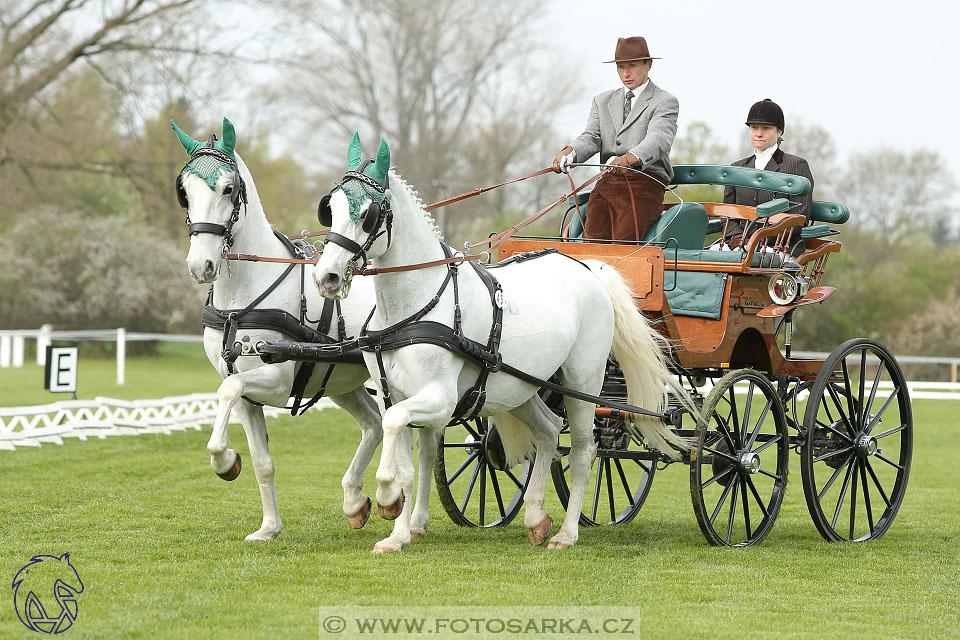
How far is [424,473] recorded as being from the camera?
6258mm

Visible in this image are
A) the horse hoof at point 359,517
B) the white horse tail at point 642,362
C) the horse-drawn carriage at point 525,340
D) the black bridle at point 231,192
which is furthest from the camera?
the white horse tail at point 642,362

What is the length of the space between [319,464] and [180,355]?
2044cm

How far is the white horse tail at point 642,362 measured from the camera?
6.16 metres

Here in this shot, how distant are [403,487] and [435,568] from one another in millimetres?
425

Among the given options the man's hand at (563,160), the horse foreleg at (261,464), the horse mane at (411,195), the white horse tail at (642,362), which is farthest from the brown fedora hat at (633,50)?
the horse foreleg at (261,464)

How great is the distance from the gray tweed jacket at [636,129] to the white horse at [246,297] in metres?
1.74

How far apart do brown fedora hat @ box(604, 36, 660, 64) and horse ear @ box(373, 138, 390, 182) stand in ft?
7.66

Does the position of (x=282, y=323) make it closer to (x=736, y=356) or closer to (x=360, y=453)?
(x=360, y=453)

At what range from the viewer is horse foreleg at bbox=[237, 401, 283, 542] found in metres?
6.03

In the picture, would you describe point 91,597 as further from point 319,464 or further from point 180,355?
point 180,355

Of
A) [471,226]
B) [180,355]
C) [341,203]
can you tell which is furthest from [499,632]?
[471,226]

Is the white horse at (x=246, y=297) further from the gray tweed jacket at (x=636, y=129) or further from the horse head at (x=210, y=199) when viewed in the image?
the gray tweed jacket at (x=636, y=129)

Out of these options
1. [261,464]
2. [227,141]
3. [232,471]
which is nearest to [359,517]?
[261,464]

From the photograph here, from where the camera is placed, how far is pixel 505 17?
35.4 metres
